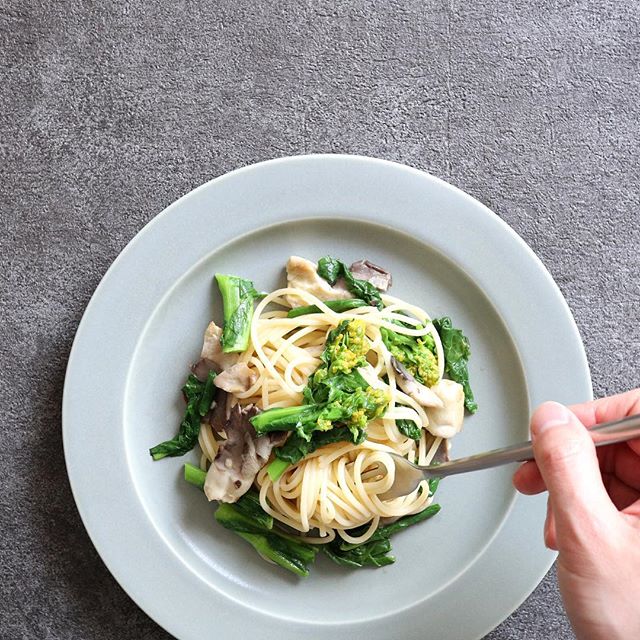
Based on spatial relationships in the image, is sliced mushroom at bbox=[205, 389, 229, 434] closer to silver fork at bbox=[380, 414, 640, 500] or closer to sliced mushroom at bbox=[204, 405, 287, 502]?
sliced mushroom at bbox=[204, 405, 287, 502]

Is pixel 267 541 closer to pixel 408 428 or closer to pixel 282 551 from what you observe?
pixel 282 551

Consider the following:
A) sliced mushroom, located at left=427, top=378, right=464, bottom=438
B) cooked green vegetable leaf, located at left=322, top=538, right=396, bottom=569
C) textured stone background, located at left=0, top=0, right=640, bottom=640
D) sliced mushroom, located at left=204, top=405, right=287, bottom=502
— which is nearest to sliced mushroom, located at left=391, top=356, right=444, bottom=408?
sliced mushroom, located at left=427, top=378, right=464, bottom=438

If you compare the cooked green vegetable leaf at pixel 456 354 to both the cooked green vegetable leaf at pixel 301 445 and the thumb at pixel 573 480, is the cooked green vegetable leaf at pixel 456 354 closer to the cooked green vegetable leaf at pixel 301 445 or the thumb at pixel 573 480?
the cooked green vegetable leaf at pixel 301 445

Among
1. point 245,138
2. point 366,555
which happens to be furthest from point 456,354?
point 245,138

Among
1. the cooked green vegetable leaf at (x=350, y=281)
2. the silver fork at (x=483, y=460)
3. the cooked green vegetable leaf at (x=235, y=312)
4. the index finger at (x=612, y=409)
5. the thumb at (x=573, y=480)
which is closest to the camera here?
the thumb at (x=573, y=480)

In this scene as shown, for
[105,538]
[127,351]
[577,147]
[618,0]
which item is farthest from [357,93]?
[105,538]

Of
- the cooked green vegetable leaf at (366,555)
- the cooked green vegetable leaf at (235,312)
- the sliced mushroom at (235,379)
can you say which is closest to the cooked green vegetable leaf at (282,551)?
the cooked green vegetable leaf at (366,555)
